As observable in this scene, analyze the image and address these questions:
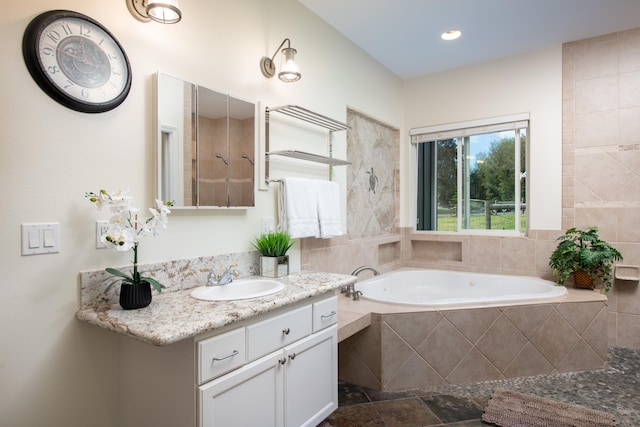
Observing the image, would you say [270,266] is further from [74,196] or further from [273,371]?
[74,196]

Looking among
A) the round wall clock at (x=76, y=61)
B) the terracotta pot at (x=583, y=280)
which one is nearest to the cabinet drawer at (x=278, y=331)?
the round wall clock at (x=76, y=61)

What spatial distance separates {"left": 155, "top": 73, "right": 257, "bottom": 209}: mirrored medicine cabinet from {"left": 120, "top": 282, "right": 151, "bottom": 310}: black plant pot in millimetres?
440

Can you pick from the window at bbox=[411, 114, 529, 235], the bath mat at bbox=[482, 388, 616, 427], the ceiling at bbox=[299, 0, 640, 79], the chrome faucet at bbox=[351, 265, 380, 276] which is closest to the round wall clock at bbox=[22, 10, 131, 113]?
the ceiling at bbox=[299, 0, 640, 79]

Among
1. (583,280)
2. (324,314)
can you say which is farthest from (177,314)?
(583,280)

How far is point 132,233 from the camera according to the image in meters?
1.46

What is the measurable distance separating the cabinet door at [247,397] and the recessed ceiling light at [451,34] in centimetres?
281

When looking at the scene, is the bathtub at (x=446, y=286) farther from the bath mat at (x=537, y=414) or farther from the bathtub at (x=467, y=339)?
the bath mat at (x=537, y=414)

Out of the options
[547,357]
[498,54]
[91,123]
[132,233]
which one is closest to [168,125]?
[91,123]

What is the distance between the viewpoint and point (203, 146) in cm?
189

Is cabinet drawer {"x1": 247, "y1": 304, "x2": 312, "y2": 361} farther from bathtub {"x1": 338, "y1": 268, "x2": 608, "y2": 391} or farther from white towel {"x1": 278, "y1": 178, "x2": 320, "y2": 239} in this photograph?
white towel {"x1": 278, "y1": 178, "x2": 320, "y2": 239}

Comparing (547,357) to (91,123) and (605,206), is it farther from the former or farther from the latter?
(91,123)

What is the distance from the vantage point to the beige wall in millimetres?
1280

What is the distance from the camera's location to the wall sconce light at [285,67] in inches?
88.9

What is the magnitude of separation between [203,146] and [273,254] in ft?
2.37
